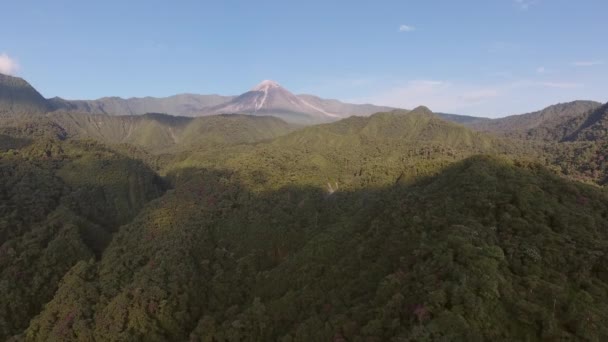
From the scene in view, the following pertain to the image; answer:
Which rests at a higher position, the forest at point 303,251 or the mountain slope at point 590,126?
the mountain slope at point 590,126

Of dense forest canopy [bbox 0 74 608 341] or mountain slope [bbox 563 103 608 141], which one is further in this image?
mountain slope [bbox 563 103 608 141]

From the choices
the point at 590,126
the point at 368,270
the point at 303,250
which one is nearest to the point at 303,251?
the point at 303,250

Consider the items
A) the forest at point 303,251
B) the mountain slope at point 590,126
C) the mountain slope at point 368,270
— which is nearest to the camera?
the mountain slope at point 368,270

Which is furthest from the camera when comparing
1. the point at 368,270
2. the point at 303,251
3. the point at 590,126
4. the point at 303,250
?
the point at 590,126

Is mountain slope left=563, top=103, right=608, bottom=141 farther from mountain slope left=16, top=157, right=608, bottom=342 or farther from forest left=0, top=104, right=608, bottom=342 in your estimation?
mountain slope left=16, top=157, right=608, bottom=342

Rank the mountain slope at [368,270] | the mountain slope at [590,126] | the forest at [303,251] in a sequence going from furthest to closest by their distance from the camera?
1. the mountain slope at [590,126]
2. the forest at [303,251]
3. the mountain slope at [368,270]

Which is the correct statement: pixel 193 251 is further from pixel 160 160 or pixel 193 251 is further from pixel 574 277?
pixel 160 160

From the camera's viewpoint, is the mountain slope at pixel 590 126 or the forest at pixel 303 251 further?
the mountain slope at pixel 590 126

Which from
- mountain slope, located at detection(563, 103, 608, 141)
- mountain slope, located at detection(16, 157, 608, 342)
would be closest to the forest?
mountain slope, located at detection(16, 157, 608, 342)

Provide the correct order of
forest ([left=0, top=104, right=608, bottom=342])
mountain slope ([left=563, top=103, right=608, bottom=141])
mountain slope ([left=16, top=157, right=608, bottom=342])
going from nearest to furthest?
mountain slope ([left=16, top=157, right=608, bottom=342])
forest ([left=0, top=104, right=608, bottom=342])
mountain slope ([left=563, top=103, right=608, bottom=141])

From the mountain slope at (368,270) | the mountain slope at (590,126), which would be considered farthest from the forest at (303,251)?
the mountain slope at (590,126)

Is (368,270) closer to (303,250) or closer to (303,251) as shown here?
(303,251)

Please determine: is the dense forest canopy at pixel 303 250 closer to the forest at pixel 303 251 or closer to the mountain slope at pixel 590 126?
the forest at pixel 303 251
